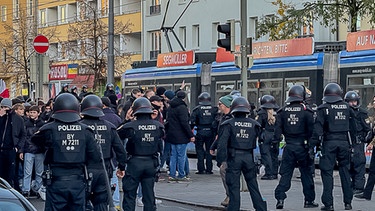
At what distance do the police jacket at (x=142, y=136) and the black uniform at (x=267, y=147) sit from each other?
6.92 meters

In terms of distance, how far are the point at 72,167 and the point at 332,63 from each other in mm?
A: 12628

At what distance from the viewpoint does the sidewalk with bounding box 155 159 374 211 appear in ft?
51.0

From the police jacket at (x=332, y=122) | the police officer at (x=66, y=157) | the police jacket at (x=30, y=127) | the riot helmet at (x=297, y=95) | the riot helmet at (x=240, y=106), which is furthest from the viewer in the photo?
the police jacket at (x=30, y=127)

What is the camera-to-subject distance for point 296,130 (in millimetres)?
14500

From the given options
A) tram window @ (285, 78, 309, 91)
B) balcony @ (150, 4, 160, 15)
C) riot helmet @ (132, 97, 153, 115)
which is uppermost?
balcony @ (150, 4, 160, 15)

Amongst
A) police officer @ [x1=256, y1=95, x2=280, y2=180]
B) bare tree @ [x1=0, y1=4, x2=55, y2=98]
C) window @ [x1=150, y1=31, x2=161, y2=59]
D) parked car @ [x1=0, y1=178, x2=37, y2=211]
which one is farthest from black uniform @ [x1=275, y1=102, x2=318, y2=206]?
Result: window @ [x1=150, y1=31, x2=161, y2=59]

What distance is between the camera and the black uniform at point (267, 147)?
65.1 feet

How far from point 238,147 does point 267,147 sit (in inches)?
280

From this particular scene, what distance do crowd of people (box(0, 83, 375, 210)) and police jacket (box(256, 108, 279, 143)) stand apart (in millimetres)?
26

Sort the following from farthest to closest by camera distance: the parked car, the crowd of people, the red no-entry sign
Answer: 1. the red no-entry sign
2. the crowd of people
3. the parked car

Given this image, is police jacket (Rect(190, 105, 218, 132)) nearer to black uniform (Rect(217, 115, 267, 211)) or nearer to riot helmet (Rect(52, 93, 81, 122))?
black uniform (Rect(217, 115, 267, 211))

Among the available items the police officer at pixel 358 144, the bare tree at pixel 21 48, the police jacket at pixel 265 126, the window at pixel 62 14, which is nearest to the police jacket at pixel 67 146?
the police officer at pixel 358 144

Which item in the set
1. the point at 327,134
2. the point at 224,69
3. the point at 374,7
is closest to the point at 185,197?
the point at 327,134

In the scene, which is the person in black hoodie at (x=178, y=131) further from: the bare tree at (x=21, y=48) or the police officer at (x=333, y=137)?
the bare tree at (x=21, y=48)
